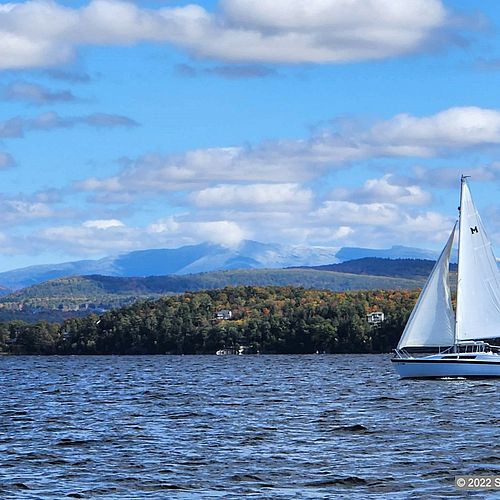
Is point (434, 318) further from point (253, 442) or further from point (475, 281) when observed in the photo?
point (253, 442)

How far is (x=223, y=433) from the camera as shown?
57219mm

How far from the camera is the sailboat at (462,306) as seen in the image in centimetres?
9194

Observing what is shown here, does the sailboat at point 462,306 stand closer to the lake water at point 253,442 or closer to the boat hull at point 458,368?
the boat hull at point 458,368

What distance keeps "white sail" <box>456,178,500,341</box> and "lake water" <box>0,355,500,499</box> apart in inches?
158

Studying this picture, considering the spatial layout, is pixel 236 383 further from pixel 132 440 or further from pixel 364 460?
pixel 364 460

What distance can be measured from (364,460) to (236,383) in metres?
63.5

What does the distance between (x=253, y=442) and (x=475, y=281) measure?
43.6 meters

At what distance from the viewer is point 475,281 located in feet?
305

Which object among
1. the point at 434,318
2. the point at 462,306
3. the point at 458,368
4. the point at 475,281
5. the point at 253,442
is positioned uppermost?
the point at 475,281

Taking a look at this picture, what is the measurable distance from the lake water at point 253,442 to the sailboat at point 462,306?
8.54ft

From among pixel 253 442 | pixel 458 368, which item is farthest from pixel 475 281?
pixel 253 442

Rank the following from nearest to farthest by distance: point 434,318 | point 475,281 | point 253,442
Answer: point 253,442 < point 434,318 < point 475,281

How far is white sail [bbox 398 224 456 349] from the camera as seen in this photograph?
3629 inches

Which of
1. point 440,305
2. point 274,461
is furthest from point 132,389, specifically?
point 274,461
